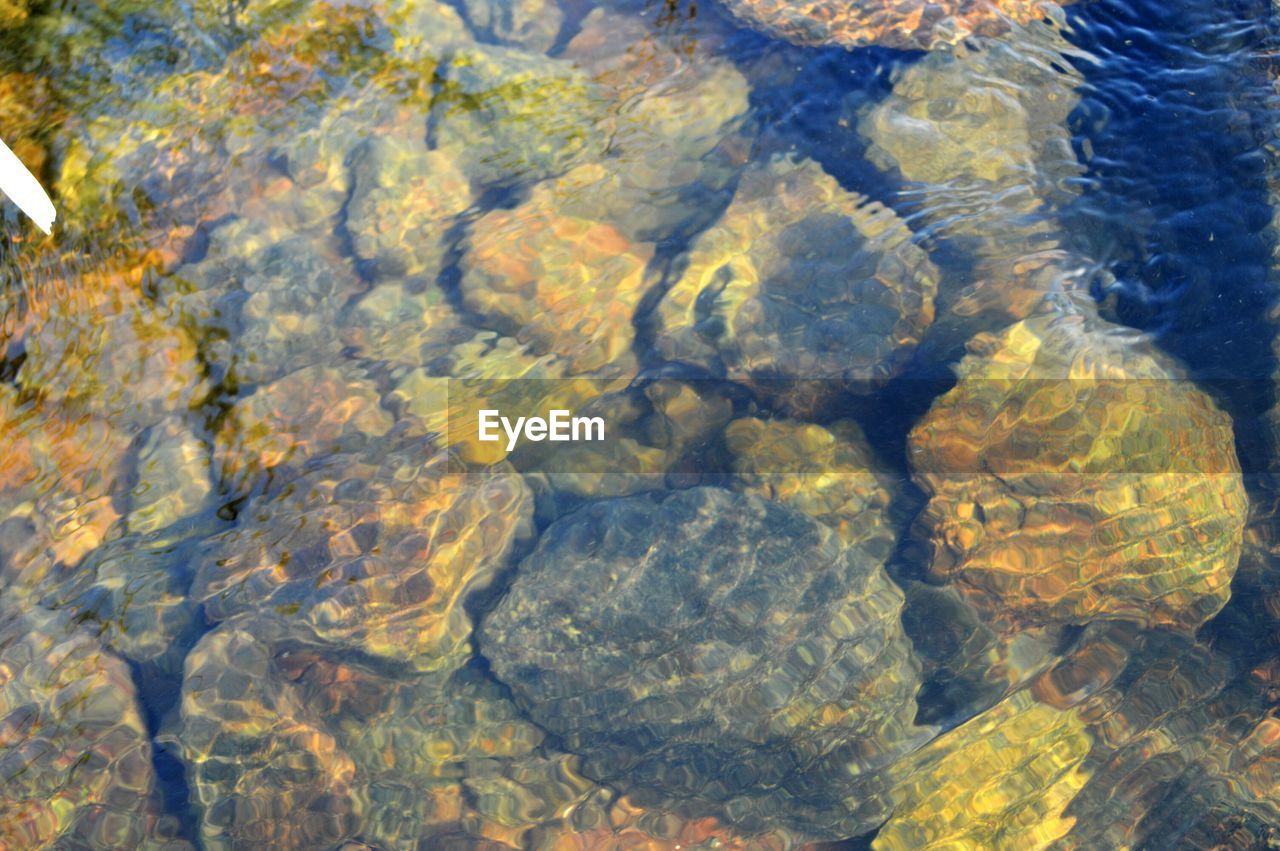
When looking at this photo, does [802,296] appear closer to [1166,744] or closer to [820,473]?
[820,473]

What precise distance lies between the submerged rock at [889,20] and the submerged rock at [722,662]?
10.2 feet

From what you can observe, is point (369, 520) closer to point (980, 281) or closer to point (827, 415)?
point (827, 415)

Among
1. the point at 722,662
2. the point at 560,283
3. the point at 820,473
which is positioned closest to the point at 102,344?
the point at 560,283

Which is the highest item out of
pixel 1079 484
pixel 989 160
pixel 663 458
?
pixel 989 160

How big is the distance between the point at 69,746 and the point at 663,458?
288cm

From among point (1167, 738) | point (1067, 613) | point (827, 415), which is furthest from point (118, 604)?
point (1167, 738)

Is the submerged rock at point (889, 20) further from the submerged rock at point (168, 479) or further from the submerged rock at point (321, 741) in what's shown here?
the submerged rock at point (321, 741)

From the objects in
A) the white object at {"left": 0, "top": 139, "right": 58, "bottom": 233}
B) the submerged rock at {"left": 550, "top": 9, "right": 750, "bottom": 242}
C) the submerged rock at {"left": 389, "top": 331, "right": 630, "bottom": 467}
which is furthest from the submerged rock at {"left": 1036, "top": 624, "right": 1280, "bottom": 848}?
the white object at {"left": 0, "top": 139, "right": 58, "bottom": 233}

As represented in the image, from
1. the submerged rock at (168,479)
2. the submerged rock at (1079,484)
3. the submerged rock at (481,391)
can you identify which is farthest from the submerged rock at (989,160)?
the submerged rock at (168,479)

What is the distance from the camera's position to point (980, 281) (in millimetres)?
4605

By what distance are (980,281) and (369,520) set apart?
3.28 meters

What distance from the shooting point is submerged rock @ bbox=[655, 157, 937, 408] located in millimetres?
4496

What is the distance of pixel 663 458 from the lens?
14.7 feet

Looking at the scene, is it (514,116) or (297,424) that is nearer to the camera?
(297,424)
